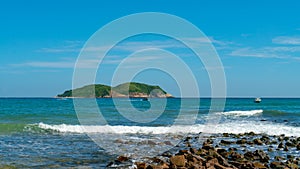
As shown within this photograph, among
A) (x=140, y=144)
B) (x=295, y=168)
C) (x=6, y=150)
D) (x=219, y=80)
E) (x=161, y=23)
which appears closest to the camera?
(x=295, y=168)

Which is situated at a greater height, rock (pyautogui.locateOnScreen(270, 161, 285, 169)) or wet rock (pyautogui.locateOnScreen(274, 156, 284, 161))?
wet rock (pyautogui.locateOnScreen(274, 156, 284, 161))

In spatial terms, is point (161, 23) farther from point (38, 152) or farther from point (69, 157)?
point (38, 152)

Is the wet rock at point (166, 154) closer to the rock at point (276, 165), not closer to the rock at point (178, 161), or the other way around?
→ the rock at point (178, 161)

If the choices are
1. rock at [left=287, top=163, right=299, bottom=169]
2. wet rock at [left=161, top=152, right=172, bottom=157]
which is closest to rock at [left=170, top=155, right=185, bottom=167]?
wet rock at [left=161, top=152, right=172, bottom=157]

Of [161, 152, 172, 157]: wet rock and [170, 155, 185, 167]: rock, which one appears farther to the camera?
[161, 152, 172, 157]: wet rock

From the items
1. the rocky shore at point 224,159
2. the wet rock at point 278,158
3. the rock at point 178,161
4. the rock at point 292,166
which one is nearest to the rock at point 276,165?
the rocky shore at point 224,159

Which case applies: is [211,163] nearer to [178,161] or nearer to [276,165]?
[178,161]

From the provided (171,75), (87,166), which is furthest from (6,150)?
(171,75)

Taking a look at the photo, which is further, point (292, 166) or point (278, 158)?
point (278, 158)

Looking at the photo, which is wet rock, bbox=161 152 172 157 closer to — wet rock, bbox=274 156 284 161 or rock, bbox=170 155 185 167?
rock, bbox=170 155 185 167

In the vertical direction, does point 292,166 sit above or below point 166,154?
below

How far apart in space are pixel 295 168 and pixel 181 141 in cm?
712

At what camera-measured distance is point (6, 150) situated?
14297 mm

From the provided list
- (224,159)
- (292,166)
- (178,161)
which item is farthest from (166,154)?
(292,166)
